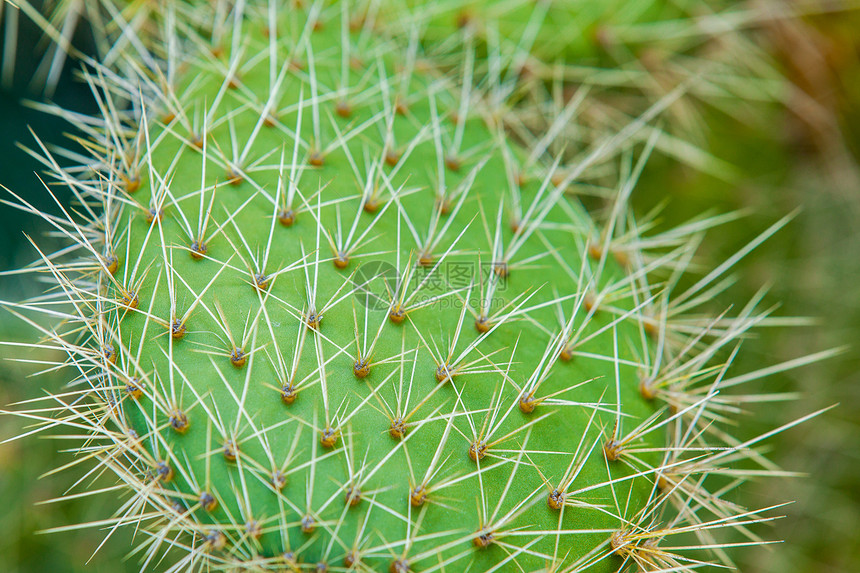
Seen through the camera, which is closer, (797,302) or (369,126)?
(369,126)

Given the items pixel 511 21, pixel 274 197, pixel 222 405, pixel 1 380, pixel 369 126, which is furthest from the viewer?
pixel 1 380

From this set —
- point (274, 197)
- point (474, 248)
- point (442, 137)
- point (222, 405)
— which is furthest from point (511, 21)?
point (222, 405)

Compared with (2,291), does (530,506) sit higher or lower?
higher

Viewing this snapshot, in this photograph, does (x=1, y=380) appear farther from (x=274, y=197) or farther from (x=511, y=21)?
(x=511, y=21)

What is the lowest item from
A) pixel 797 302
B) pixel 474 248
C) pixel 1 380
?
pixel 1 380

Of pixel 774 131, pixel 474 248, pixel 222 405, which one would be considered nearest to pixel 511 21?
pixel 474 248

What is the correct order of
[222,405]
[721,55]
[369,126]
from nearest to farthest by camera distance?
[222,405], [369,126], [721,55]

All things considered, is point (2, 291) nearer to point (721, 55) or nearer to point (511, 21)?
point (511, 21)
